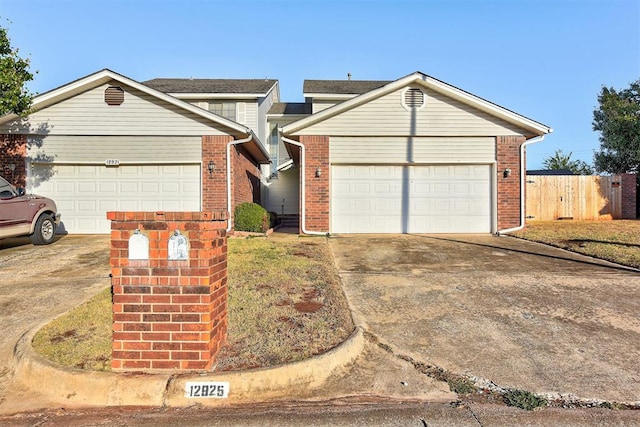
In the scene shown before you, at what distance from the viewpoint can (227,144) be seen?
1109cm

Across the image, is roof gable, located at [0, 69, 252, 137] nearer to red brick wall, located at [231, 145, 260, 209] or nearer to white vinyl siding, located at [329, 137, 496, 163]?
red brick wall, located at [231, 145, 260, 209]

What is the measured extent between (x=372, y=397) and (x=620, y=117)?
22068mm

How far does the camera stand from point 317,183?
446 inches

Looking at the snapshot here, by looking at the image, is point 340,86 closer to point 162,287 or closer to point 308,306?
point 308,306


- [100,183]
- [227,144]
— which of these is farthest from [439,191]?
[100,183]

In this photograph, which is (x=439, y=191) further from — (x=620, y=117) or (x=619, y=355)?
(x=620, y=117)

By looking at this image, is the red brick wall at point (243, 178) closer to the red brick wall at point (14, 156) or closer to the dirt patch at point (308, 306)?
the red brick wall at point (14, 156)

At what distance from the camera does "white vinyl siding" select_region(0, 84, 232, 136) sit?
10.9 meters

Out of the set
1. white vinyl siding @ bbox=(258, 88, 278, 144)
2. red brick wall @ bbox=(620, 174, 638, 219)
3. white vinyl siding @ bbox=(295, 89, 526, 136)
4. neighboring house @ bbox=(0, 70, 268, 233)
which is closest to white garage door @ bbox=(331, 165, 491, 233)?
white vinyl siding @ bbox=(295, 89, 526, 136)

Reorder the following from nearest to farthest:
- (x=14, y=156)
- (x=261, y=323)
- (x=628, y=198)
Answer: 1. (x=261, y=323)
2. (x=14, y=156)
3. (x=628, y=198)

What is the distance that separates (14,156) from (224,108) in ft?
30.0

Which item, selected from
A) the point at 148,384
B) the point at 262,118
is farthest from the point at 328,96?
the point at 148,384

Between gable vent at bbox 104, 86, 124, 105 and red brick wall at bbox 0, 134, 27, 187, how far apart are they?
2.58 metres

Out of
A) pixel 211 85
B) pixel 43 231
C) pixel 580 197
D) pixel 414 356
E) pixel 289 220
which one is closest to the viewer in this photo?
pixel 414 356
